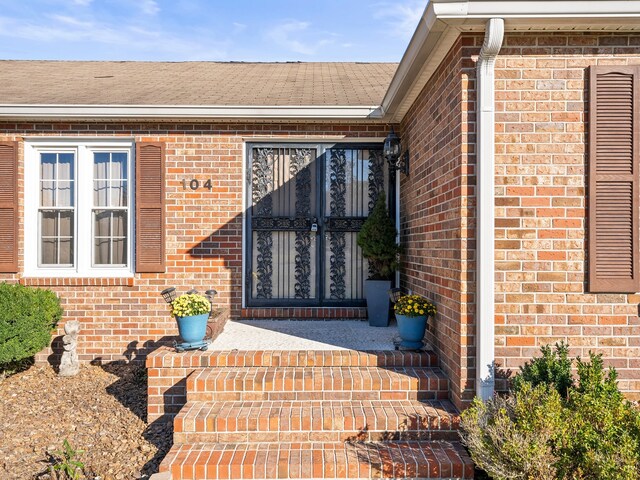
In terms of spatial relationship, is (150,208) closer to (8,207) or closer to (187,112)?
(187,112)

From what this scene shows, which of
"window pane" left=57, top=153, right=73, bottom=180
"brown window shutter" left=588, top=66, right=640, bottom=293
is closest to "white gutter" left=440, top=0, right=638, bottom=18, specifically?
"brown window shutter" left=588, top=66, right=640, bottom=293

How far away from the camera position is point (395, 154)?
5.39 meters

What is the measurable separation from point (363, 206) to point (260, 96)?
2.15 meters

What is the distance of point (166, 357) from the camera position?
4.08 meters

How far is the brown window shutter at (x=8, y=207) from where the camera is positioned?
219 inches

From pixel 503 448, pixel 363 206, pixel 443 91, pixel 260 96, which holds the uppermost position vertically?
pixel 260 96

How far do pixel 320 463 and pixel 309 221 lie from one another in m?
3.47

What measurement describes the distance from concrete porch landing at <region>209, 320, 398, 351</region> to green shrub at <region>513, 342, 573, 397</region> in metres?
1.46

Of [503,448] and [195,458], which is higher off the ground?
[503,448]

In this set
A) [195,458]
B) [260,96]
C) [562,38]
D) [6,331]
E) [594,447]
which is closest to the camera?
[594,447]

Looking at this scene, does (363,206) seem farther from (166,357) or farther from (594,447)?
(594,447)

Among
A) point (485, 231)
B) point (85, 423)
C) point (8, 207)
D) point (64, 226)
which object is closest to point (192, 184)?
point (64, 226)

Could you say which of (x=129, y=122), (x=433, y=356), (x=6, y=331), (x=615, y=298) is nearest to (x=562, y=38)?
(x=615, y=298)

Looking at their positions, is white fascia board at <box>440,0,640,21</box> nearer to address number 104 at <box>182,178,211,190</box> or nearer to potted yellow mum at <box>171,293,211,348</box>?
potted yellow mum at <box>171,293,211,348</box>
